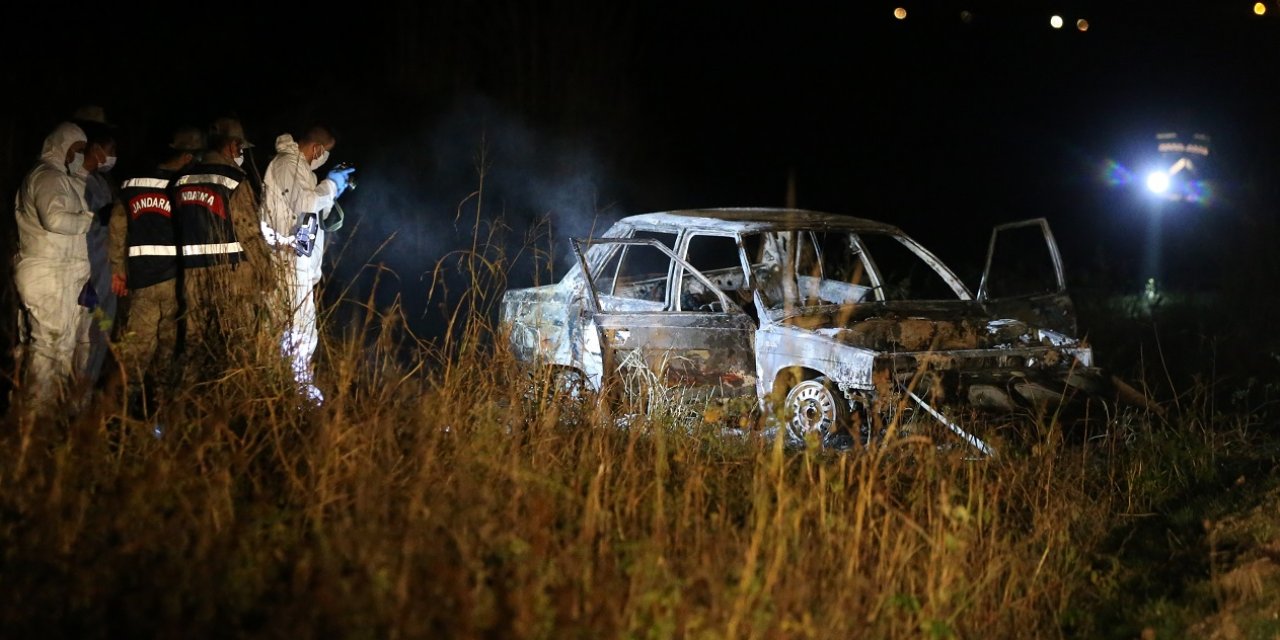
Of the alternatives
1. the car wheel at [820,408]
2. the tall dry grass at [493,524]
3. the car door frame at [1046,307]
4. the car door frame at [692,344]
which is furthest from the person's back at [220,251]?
the car door frame at [1046,307]

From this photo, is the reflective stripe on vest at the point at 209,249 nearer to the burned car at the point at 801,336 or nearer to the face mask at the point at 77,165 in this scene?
the face mask at the point at 77,165

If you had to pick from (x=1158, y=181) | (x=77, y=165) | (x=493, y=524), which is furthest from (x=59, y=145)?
(x=1158, y=181)

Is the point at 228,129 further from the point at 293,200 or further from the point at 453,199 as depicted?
the point at 453,199

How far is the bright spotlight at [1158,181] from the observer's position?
1756 centimetres

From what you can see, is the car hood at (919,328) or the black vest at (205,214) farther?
the car hood at (919,328)

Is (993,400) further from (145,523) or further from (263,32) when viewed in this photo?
(263,32)

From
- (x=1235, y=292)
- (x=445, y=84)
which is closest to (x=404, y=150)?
(x=445, y=84)

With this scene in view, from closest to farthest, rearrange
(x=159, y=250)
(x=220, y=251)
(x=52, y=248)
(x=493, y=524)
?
(x=493, y=524) → (x=220, y=251) → (x=159, y=250) → (x=52, y=248)

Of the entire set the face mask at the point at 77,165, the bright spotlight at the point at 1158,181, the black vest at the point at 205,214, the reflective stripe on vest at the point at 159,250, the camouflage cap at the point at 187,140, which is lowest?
the reflective stripe on vest at the point at 159,250

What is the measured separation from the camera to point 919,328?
7734 mm

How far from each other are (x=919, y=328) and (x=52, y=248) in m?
4.90

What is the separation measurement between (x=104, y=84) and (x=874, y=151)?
15438mm

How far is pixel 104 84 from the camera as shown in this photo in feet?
57.1

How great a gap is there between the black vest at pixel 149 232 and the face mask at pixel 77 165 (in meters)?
0.46
